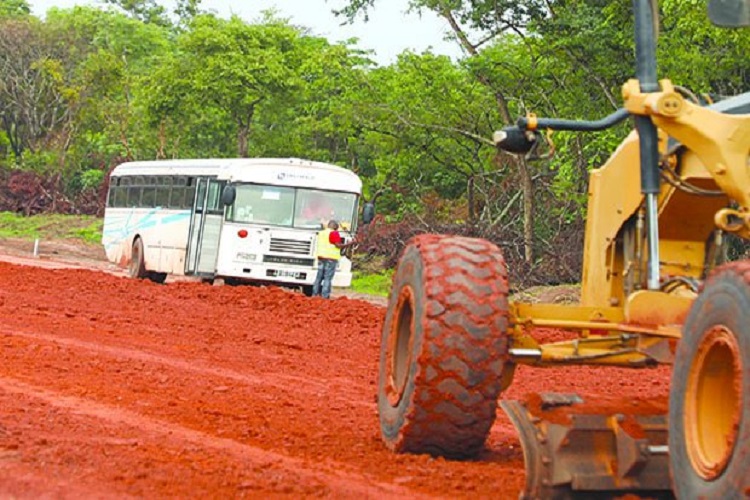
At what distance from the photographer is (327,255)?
28094 mm

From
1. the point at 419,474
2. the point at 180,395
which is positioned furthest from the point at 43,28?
the point at 419,474

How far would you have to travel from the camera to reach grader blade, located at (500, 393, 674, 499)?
606cm

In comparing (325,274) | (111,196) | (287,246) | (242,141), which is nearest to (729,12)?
(325,274)

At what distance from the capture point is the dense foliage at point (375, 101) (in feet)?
91.5

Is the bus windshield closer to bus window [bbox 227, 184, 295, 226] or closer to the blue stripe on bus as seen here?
bus window [bbox 227, 184, 295, 226]

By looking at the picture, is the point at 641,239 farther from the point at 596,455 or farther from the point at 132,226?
the point at 132,226

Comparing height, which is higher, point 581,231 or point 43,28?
point 43,28

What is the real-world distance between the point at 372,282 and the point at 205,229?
279 inches

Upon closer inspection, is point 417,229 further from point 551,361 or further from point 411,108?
point 551,361

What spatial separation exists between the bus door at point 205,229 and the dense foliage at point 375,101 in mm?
5705

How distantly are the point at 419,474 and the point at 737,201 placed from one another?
6.85 ft

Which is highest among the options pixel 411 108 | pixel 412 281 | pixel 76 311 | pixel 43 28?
pixel 43 28

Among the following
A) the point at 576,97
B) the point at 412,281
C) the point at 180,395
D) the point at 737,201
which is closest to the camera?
the point at 737,201

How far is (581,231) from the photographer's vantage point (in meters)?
31.8
